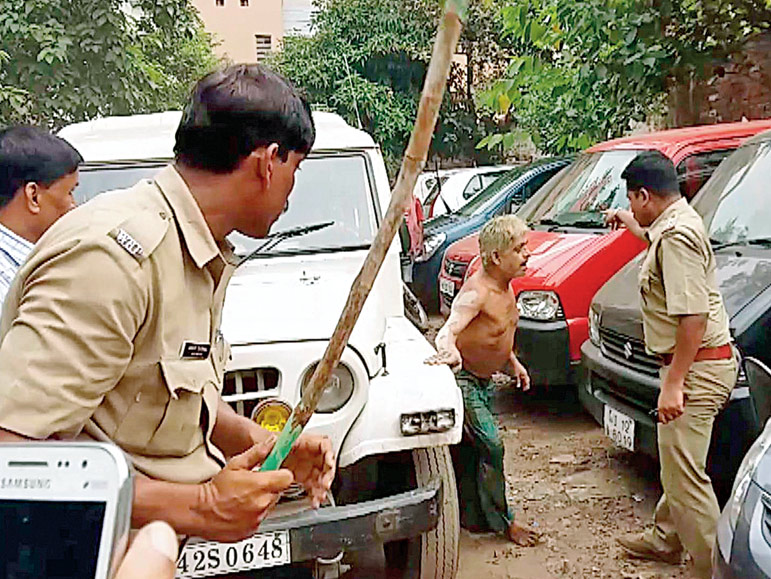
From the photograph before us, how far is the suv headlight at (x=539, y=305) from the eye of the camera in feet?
20.6

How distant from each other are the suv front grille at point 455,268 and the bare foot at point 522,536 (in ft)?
12.2

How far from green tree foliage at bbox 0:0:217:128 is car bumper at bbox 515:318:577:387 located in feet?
16.1

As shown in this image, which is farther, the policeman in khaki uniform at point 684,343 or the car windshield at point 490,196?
the car windshield at point 490,196

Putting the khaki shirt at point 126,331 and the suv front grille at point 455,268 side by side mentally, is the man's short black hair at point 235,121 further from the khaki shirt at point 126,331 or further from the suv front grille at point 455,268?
the suv front grille at point 455,268

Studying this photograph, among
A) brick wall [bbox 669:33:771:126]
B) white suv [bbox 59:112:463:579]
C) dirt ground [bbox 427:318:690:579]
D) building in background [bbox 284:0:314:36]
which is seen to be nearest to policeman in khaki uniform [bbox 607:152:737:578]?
dirt ground [bbox 427:318:690:579]

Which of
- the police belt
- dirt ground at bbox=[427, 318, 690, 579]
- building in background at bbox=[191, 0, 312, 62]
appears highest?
building in background at bbox=[191, 0, 312, 62]

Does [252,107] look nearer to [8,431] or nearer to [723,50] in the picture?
[8,431]

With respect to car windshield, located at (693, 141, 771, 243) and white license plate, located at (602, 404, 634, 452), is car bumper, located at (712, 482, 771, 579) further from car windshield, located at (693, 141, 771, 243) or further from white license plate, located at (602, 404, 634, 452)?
car windshield, located at (693, 141, 771, 243)

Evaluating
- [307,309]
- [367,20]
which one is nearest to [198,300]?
[307,309]

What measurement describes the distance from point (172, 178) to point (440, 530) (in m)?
2.38

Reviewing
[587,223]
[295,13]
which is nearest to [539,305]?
[587,223]

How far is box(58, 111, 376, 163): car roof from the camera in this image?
15.0ft

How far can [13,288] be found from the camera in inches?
64.2

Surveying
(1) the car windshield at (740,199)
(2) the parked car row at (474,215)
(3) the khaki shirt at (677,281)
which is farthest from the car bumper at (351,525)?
(2) the parked car row at (474,215)
